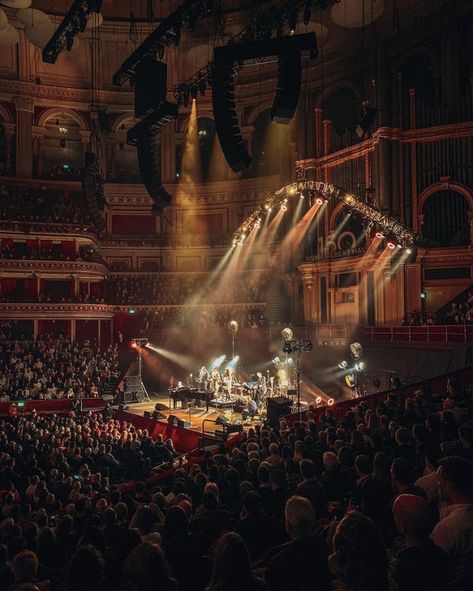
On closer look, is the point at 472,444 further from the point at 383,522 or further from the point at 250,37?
the point at 250,37

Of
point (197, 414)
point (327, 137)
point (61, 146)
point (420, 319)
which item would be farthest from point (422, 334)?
point (61, 146)

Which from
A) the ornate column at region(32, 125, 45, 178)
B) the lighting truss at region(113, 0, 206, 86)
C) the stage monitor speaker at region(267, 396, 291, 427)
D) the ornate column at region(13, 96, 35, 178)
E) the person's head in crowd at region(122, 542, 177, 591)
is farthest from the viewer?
the ornate column at region(32, 125, 45, 178)

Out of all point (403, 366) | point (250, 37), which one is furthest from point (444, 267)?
point (250, 37)

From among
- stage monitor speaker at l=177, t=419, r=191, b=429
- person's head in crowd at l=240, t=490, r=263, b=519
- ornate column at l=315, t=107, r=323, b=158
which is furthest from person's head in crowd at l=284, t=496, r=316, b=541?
ornate column at l=315, t=107, r=323, b=158

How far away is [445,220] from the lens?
79.5ft

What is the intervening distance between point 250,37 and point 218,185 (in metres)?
19.5

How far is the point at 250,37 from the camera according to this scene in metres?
16.3

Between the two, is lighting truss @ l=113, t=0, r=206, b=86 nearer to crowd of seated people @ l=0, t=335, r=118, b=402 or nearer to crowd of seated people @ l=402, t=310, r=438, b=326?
crowd of seated people @ l=402, t=310, r=438, b=326

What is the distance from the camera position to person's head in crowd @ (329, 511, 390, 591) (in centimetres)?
261

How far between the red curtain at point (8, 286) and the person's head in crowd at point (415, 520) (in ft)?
110

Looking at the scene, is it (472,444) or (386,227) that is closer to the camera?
(472,444)

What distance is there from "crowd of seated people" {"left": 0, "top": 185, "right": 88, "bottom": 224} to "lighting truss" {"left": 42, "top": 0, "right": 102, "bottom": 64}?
49.8 ft

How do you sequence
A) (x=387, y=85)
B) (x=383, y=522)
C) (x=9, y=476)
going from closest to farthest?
(x=383, y=522) < (x=9, y=476) < (x=387, y=85)

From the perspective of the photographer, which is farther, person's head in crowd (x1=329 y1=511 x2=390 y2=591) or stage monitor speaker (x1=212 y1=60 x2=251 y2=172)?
stage monitor speaker (x1=212 y1=60 x2=251 y2=172)
